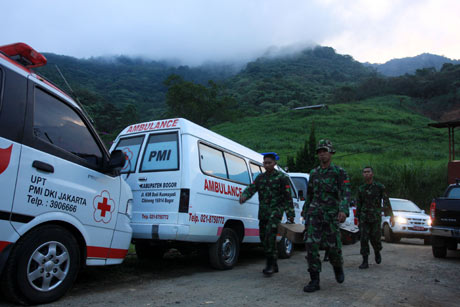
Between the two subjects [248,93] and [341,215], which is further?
[248,93]

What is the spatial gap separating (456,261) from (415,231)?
4.41 meters

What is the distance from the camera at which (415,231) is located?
12.0 metres

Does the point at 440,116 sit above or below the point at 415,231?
above

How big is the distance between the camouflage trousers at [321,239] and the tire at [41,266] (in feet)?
→ 8.80

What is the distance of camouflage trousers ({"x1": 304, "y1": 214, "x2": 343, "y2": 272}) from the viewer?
4621 mm

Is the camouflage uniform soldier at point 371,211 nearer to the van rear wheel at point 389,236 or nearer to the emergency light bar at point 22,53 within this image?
the emergency light bar at point 22,53

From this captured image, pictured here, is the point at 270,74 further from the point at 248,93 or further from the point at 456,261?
the point at 456,261

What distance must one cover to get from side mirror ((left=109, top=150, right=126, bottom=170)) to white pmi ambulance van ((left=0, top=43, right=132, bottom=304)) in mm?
11

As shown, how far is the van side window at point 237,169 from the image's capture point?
632cm

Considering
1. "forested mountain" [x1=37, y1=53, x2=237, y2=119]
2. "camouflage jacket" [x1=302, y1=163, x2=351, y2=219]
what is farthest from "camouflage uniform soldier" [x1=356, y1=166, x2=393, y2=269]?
"forested mountain" [x1=37, y1=53, x2=237, y2=119]

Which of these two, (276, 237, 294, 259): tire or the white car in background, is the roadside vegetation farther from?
the white car in background

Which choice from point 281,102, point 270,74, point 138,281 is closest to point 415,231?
point 138,281

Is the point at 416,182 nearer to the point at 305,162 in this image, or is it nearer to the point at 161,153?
the point at 305,162

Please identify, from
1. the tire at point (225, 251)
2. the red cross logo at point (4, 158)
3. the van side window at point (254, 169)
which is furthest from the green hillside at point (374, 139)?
the red cross logo at point (4, 158)
